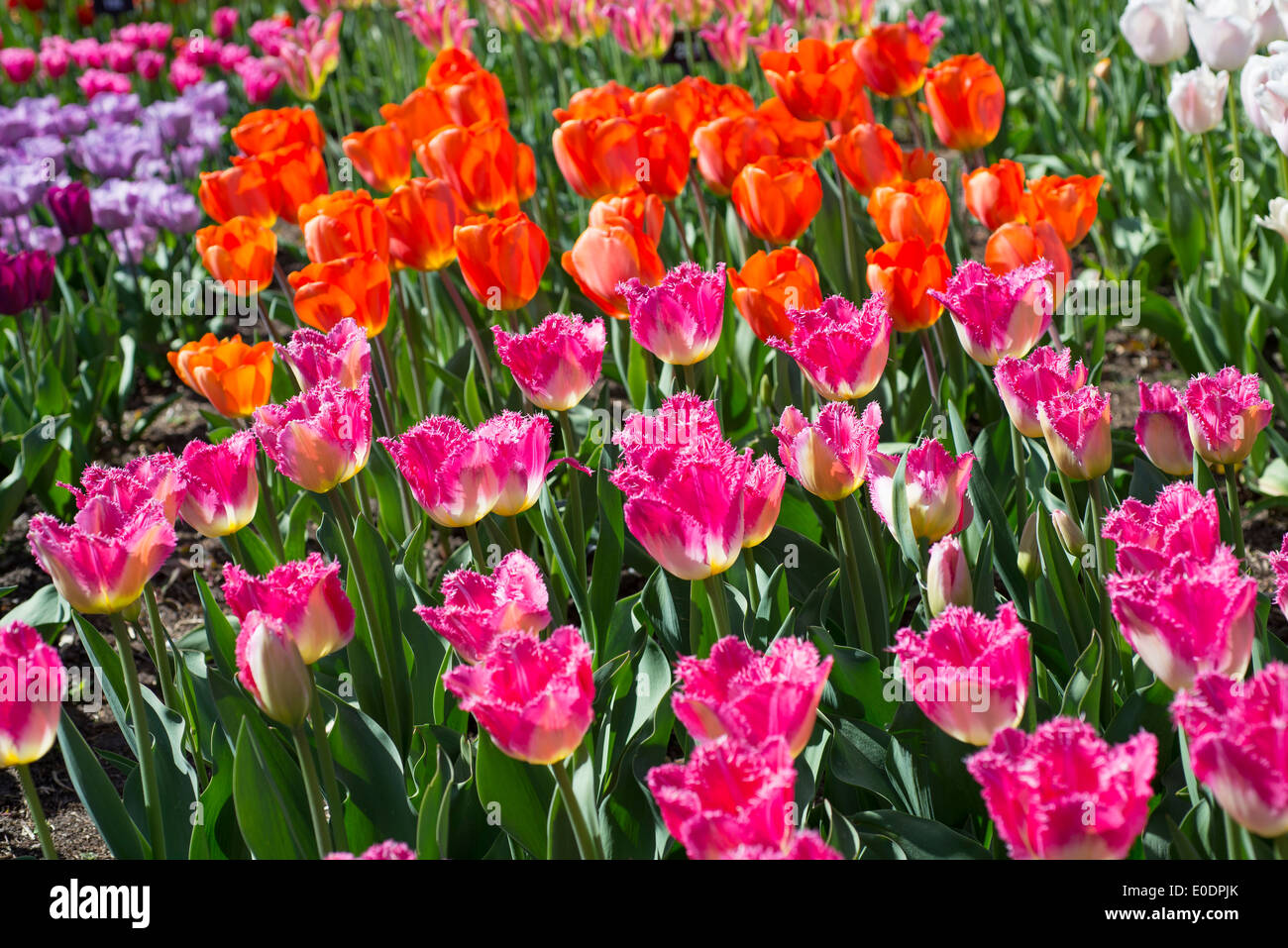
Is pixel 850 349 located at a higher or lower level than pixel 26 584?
higher

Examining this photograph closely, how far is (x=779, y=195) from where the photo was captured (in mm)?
2268

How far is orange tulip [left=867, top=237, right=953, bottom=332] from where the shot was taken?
1.90m

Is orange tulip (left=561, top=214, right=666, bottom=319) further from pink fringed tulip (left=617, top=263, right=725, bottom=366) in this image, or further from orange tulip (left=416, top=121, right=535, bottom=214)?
orange tulip (left=416, top=121, right=535, bottom=214)

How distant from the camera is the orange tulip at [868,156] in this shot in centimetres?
244

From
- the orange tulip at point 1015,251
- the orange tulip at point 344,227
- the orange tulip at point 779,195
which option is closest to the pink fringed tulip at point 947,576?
the orange tulip at point 1015,251

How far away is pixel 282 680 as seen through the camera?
3.89ft

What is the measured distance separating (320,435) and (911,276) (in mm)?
912

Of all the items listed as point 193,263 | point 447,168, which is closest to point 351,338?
point 447,168

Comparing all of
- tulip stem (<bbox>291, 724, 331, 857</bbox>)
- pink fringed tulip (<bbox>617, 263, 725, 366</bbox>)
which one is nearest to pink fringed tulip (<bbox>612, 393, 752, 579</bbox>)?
tulip stem (<bbox>291, 724, 331, 857</bbox>)

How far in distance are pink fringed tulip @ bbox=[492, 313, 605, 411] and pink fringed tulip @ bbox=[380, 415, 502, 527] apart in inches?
10.8

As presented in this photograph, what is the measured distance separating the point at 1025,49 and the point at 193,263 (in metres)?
3.59

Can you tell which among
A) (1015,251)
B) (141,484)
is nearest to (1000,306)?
(1015,251)

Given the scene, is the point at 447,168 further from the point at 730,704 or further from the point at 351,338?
the point at 730,704
